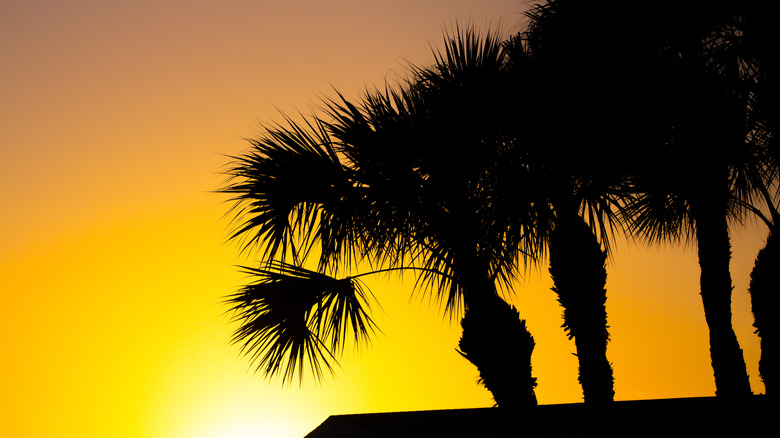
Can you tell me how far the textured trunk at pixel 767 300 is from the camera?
20.7 ft

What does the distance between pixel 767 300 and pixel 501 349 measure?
3.15 meters

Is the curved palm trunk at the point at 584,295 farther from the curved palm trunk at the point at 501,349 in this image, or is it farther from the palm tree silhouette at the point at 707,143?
the palm tree silhouette at the point at 707,143

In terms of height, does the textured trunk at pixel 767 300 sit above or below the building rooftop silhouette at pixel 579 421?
above

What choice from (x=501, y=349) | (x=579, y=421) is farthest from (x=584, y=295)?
(x=579, y=421)

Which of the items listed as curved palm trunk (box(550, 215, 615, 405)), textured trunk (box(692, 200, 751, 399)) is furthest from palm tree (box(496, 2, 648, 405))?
textured trunk (box(692, 200, 751, 399))

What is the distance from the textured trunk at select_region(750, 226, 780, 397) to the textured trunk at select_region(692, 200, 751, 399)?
43cm

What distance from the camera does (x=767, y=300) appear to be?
6.41 metres

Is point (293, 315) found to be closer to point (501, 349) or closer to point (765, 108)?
point (501, 349)

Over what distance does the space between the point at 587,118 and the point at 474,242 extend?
67.5 inches

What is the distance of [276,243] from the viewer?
239 inches

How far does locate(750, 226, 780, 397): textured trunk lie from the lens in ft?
20.7

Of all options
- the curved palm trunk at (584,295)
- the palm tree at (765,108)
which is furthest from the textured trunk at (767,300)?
the curved palm trunk at (584,295)

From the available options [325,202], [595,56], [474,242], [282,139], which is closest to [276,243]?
[325,202]

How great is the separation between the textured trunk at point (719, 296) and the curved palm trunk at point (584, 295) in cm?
179
